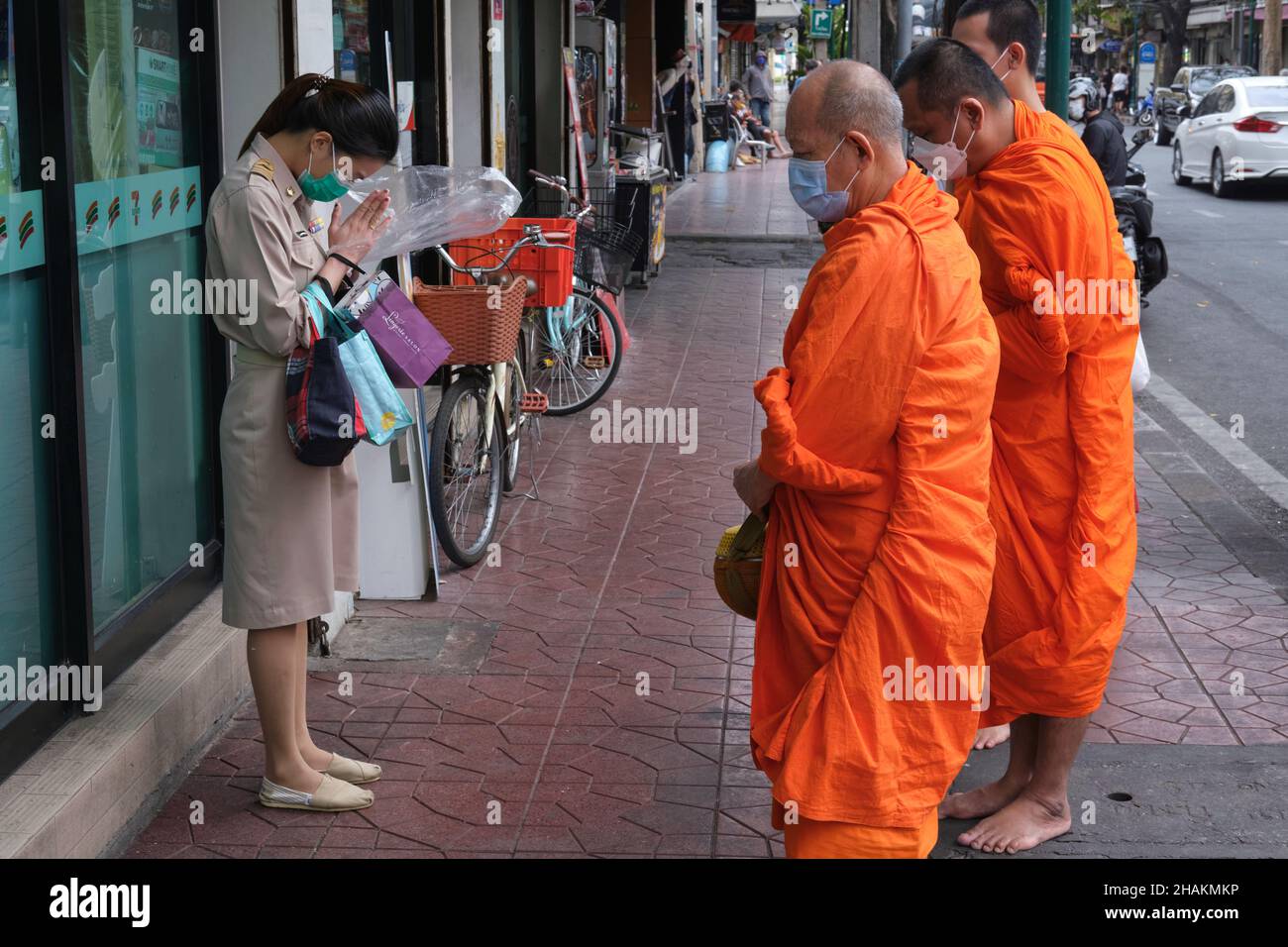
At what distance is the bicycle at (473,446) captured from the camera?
5.86 meters

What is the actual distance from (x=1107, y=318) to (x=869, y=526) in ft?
3.34

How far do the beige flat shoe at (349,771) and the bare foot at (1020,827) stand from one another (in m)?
1.57

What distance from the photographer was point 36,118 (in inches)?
150


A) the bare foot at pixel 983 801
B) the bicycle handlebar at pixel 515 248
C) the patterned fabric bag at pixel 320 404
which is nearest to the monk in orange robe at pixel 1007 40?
the bare foot at pixel 983 801

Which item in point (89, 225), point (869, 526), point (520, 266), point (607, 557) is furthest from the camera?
point (520, 266)

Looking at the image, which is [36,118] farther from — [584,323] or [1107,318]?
[584,323]

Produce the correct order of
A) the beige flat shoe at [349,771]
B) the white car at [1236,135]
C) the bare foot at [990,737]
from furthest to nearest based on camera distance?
1. the white car at [1236,135]
2. the bare foot at [990,737]
3. the beige flat shoe at [349,771]

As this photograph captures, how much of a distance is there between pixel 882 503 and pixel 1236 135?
20630 millimetres

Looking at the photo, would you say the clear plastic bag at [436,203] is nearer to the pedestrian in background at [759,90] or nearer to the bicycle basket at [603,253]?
the bicycle basket at [603,253]

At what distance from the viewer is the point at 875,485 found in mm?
3043

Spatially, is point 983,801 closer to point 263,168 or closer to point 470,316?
point 263,168

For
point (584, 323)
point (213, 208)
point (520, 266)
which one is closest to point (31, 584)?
point (213, 208)

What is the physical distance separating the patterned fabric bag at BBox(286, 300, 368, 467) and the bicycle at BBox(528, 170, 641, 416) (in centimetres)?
475

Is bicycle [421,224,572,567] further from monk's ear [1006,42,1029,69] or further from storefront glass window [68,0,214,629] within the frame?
monk's ear [1006,42,1029,69]
